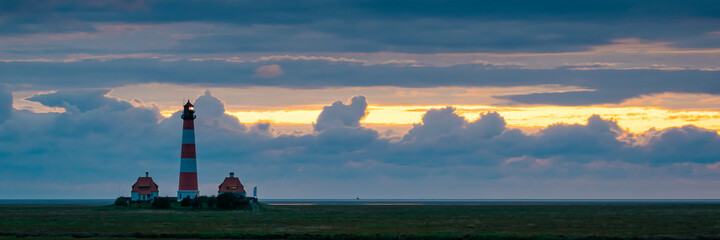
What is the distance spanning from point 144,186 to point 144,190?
2.56 ft

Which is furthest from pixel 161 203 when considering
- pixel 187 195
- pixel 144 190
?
pixel 144 190

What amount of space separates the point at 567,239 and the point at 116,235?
32.7m

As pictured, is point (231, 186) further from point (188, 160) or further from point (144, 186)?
point (188, 160)

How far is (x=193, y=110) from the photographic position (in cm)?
12312

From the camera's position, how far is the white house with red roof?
135875 millimetres

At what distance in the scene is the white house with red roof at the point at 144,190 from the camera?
136 meters

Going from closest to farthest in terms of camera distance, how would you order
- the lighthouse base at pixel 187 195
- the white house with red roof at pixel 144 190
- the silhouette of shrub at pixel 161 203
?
the silhouette of shrub at pixel 161 203
the lighthouse base at pixel 187 195
the white house with red roof at pixel 144 190

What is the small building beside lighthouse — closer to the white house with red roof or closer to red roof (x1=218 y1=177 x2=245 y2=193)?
red roof (x1=218 y1=177 x2=245 y2=193)

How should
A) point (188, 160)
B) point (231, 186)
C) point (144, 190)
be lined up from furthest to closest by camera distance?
point (231, 186) → point (144, 190) → point (188, 160)

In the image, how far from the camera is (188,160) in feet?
396

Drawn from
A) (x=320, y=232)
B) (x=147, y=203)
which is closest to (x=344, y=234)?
(x=320, y=232)

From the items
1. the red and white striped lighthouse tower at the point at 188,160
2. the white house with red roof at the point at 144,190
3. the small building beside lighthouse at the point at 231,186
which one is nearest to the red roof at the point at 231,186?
the small building beside lighthouse at the point at 231,186

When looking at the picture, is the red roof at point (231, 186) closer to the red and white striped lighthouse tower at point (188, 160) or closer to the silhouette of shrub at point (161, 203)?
the red and white striped lighthouse tower at point (188, 160)

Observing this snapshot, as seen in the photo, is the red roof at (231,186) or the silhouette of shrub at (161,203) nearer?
the silhouette of shrub at (161,203)
